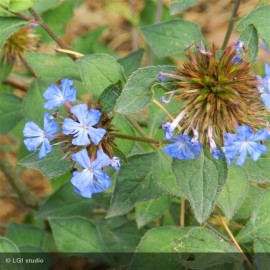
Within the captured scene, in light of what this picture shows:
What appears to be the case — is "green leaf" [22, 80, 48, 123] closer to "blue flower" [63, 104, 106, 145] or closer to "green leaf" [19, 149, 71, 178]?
"green leaf" [19, 149, 71, 178]

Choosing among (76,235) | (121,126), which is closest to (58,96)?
(121,126)

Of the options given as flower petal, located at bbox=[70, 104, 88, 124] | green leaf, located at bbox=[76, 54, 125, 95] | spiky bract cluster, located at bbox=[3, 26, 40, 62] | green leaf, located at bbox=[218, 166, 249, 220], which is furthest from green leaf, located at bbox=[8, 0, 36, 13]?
green leaf, located at bbox=[218, 166, 249, 220]

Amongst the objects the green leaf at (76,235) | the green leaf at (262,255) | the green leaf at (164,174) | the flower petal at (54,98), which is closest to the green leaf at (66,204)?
the green leaf at (76,235)

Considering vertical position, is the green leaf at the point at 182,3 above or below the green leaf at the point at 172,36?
above

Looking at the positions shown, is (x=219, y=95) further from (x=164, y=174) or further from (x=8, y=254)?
(x=8, y=254)

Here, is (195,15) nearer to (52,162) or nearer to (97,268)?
(97,268)

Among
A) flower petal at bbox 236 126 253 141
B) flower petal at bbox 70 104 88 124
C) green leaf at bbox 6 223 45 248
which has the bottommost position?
green leaf at bbox 6 223 45 248

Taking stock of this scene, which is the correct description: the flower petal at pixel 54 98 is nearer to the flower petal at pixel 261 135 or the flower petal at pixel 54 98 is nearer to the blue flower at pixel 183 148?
the blue flower at pixel 183 148
